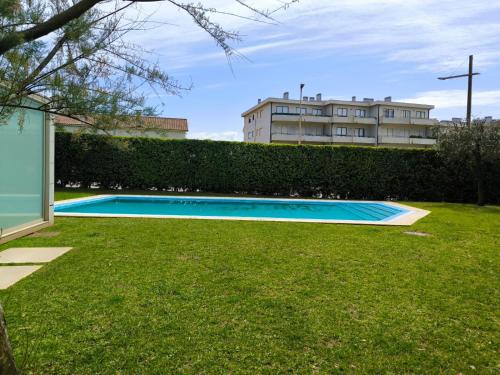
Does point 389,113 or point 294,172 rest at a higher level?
point 389,113

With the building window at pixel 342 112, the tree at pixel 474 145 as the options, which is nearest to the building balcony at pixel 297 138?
the building window at pixel 342 112

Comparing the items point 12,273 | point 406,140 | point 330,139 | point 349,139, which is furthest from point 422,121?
point 12,273

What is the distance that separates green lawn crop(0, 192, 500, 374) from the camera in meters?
3.22

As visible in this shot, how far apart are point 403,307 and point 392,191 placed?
1655 centimetres

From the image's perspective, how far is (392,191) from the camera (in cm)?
2000

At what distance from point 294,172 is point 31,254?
1487 cm

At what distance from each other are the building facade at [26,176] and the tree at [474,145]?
53.2ft

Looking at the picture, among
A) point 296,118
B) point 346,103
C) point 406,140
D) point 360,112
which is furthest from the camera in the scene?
point 360,112

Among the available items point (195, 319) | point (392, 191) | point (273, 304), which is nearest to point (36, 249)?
point (195, 319)

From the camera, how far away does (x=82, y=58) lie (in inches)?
101

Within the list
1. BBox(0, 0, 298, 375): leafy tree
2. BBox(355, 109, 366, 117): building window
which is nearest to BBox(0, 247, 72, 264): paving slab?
BBox(0, 0, 298, 375): leafy tree

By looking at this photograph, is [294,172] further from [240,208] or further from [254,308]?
[254,308]

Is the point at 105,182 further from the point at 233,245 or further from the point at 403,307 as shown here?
the point at 403,307

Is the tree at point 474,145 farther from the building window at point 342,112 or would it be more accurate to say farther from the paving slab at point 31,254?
the building window at point 342,112
